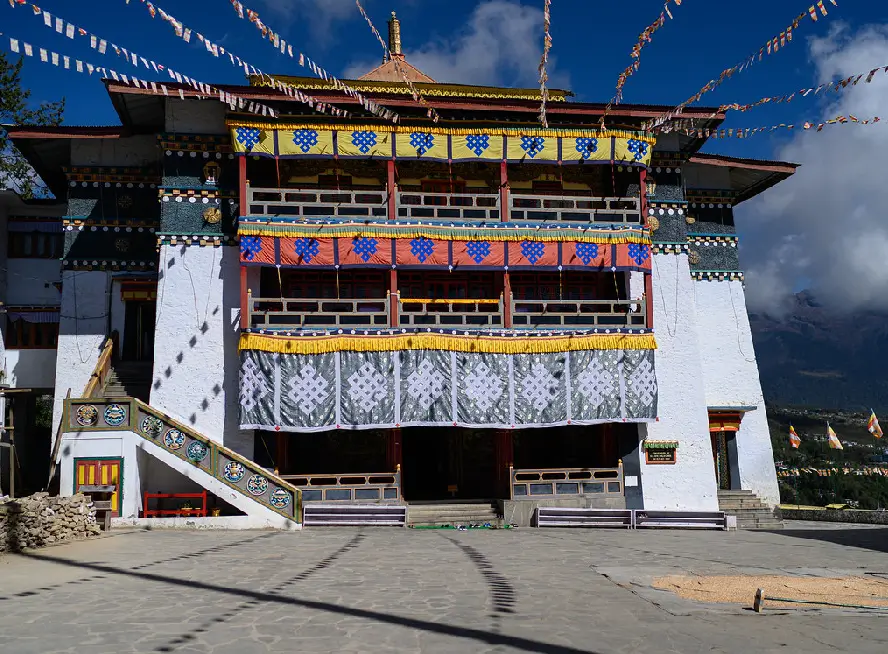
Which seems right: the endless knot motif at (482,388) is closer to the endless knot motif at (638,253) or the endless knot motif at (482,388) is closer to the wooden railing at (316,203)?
the wooden railing at (316,203)

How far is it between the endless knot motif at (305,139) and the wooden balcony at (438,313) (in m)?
3.88

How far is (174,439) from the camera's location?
18141 mm

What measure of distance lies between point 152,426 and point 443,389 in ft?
22.8

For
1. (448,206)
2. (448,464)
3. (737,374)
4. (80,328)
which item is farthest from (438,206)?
(737,374)

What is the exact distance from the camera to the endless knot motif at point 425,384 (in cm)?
1997

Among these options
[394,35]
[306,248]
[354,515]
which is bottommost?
[354,515]

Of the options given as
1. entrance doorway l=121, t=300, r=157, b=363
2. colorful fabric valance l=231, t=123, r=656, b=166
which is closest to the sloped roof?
colorful fabric valance l=231, t=123, r=656, b=166

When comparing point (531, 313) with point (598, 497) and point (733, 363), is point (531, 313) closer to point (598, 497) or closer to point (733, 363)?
point (598, 497)

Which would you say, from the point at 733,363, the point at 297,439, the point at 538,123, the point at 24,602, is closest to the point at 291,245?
the point at 297,439

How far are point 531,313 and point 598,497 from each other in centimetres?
513

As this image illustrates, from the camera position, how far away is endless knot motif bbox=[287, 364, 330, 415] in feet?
64.3

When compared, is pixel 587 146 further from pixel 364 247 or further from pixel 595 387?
pixel 364 247

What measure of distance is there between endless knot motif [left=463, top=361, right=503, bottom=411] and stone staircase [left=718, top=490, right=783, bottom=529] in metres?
7.59

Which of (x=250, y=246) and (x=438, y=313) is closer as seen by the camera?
(x=250, y=246)
